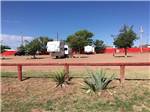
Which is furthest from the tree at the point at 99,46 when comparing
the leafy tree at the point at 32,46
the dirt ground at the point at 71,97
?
the dirt ground at the point at 71,97

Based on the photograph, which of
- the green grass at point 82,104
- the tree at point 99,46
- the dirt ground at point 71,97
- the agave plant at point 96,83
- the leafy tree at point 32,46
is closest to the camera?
the green grass at point 82,104

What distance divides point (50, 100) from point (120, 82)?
3.00 meters

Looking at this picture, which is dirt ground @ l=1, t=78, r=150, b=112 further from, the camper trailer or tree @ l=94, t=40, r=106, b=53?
tree @ l=94, t=40, r=106, b=53

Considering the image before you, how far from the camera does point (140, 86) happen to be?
10.4 m

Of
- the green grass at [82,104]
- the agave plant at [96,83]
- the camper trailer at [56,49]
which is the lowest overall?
the green grass at [82,104]

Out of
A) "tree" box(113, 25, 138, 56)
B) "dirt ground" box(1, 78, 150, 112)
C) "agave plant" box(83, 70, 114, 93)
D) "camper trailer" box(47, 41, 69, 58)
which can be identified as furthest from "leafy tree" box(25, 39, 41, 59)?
"agave plant" box(83, 70, 114, 93)

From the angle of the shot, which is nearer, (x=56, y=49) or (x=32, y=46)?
(x=56, y=49)

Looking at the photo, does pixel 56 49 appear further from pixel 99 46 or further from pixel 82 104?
pixel 99 46

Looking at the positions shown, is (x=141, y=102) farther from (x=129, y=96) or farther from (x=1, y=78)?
(x=1, y=78)

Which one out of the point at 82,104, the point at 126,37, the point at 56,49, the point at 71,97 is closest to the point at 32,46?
the point at 56,49

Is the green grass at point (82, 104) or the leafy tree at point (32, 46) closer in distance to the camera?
the green grass at point (82, 104)

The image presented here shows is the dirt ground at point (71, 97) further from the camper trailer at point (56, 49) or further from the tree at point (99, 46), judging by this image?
the tree at point (99, 46)

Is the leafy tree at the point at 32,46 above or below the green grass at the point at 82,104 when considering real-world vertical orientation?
above

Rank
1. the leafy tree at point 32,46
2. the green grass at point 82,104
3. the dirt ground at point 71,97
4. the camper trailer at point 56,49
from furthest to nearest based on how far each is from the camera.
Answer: the leafy tree at point 32,46
the camper trailer at point 56,49
the dirt ground at point 71,97
the green grass at point 82,104
